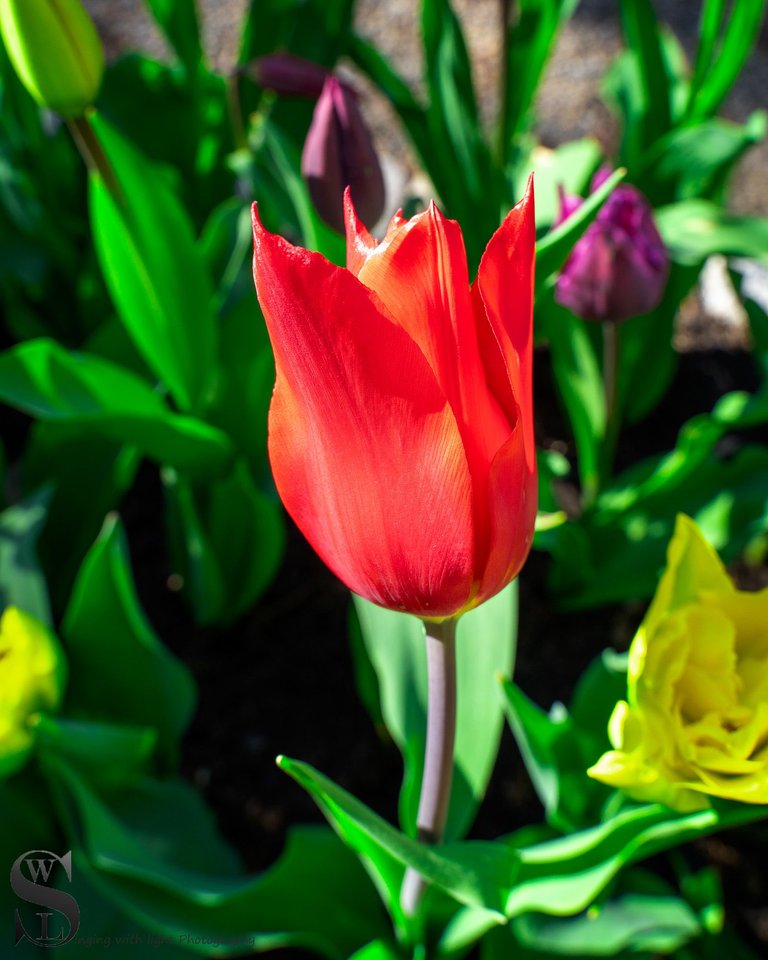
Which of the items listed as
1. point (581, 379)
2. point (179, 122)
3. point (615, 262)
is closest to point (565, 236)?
point (615, 262)

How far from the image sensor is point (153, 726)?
903 mm

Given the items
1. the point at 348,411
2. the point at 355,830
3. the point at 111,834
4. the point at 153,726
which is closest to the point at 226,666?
the point at 153,726

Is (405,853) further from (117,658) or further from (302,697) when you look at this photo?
(302,697)

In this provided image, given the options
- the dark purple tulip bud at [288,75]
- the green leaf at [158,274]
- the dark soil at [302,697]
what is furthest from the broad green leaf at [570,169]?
the dark soil at [302,697]

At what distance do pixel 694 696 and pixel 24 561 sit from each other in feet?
1.94

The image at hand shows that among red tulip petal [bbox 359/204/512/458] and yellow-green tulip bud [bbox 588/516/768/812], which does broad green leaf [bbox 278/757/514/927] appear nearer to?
yellow-green tulip bud [bbox 588/516/768/812]

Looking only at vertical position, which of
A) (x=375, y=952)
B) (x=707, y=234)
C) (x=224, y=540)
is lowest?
(x=375, y=952)

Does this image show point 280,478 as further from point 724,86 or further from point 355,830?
point 724,86

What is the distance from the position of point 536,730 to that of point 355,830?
193 millimetres

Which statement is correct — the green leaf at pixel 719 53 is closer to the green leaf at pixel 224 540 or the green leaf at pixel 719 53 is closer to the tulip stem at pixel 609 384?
the tulip stem at pixel 609 384

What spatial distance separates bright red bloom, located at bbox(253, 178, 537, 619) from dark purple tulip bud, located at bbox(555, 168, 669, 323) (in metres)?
0.42

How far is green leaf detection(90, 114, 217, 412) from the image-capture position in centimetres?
83

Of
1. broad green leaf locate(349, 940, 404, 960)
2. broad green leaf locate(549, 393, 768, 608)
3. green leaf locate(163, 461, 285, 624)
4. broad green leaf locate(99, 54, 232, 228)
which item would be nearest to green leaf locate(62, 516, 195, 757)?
green leaf locate(163, 461, 285, 624)

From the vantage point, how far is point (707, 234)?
3.02 ft
